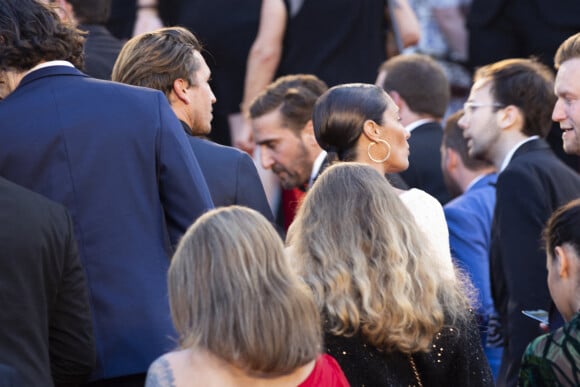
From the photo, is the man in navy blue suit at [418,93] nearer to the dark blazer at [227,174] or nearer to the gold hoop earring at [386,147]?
the gold hoop earring at [386,147]

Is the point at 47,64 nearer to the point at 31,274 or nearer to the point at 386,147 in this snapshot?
the point at 31,274

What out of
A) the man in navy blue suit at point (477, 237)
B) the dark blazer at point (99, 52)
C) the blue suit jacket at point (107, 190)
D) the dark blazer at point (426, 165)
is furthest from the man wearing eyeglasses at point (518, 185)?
the blue suit jacket at point (107, 190)

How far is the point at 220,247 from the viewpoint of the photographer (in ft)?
10.2

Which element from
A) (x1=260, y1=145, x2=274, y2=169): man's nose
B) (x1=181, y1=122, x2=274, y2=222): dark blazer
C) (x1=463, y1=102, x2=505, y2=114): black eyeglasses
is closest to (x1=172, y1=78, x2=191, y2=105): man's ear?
(x1=181, y1=122, x2=274, y2=222): dark blazer

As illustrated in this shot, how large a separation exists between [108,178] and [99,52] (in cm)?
238

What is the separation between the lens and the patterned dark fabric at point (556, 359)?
342 cm

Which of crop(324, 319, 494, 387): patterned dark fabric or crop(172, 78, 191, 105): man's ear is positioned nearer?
crop(324, 319, 494, 387): patterned dark fabric

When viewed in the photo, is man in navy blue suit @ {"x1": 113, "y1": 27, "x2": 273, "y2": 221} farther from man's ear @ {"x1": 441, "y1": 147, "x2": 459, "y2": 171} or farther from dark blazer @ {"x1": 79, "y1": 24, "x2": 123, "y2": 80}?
man's ear @ {"x1": 441, "y1": 147, "x2": 459, "y2": 171}

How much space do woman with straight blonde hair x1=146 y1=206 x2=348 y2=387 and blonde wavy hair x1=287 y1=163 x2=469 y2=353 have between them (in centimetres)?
47

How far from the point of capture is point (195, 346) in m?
3.10

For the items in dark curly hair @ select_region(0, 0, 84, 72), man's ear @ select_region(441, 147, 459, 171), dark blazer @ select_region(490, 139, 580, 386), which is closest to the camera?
dark curly hair @ select_region(0, 0, 84, 72)

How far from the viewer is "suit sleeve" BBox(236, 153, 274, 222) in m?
4.72

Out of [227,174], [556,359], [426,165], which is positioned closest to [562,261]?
[556,359]

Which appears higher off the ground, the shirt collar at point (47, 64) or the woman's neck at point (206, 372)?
the shirt collar at point (47, 64)
